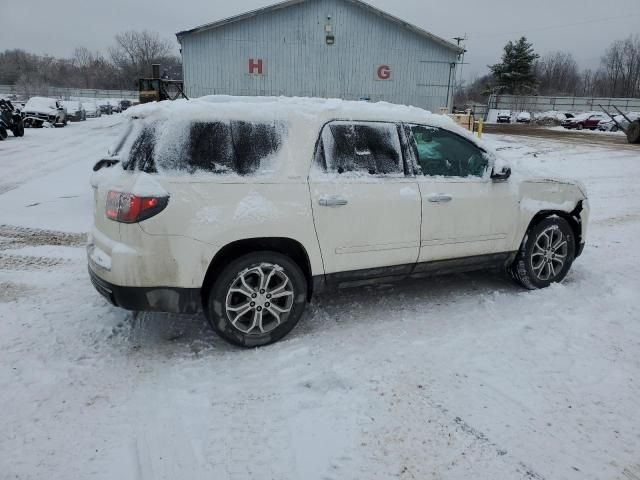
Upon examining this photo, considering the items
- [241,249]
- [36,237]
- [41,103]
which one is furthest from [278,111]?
[41,103]

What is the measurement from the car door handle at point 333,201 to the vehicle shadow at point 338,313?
100 centimetres

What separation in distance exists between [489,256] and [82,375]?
3534 millimetres

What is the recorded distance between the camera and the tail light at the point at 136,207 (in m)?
3.16

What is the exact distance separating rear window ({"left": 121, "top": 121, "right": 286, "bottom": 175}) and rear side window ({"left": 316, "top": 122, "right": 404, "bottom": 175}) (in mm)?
383

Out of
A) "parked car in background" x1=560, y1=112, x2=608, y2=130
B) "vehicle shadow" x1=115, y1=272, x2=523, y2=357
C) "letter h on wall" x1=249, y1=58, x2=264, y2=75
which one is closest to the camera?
"vehicle shadow" x1=115, y1=272, x2=523, y2=357

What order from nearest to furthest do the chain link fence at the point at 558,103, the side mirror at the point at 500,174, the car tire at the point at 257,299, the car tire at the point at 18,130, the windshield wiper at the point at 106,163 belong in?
the car tire at the point at 257,299 < the windshield wiper at the point at 106,163 < the side mirror at the point at 500,174 < the car tire at the point at 18,130 < the chain link fence at the point at 558,103

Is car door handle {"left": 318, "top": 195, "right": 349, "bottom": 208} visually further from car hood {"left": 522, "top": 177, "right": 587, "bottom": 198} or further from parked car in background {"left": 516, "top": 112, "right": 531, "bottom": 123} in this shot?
parked car in background {"left": 516, "top": 112, "right": 531, "bottom": 123}

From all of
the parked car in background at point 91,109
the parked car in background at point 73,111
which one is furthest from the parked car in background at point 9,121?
the parked car in background at point 91,109

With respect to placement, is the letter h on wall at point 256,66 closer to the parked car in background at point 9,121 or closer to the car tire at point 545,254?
the parked car in background at point 9,121

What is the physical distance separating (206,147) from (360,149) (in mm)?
1225

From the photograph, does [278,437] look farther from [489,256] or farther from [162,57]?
[162,57]

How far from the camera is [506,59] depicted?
218 ft

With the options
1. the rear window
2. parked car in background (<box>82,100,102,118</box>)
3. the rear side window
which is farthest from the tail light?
parked car in background (<box>82,100,102,118</box>)

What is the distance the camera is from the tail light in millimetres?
3164
